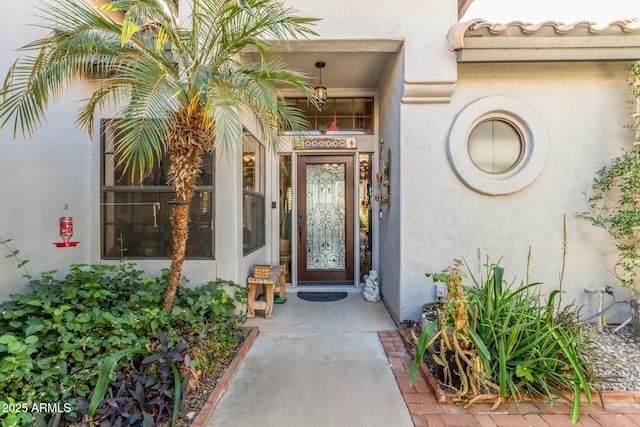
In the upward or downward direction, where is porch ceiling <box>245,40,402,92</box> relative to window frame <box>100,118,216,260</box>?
upward

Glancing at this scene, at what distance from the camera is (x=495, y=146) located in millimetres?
3367

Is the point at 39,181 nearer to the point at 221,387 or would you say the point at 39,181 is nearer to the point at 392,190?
the point at 221,387

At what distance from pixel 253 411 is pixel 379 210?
3.33 metres

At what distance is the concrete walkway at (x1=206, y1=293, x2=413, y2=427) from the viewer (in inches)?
76.8

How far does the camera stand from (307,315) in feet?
12.3

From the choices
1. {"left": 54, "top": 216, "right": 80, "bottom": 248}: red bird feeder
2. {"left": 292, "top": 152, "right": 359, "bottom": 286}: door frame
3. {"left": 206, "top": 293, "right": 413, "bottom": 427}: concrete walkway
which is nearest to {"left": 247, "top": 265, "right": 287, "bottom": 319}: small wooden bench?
{"left": 206, "top": 293, "right": 413, "bottom": 427}: concrete walkway

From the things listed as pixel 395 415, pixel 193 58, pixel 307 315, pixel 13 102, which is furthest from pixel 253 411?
pixel 13 102

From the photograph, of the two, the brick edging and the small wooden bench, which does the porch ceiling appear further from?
the brick edging

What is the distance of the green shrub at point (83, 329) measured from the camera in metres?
1.69

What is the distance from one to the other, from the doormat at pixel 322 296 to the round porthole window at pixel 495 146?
104 inches

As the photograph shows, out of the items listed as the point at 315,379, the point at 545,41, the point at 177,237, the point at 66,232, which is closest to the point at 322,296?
the point at 315,379

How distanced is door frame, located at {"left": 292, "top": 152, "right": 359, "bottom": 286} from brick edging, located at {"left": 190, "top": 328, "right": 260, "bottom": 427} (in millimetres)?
Answer: 1979

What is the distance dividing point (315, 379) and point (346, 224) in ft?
9.29

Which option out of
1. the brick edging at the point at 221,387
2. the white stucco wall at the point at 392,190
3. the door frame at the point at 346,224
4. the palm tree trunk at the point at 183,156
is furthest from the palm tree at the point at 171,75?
the door frame at the point at 346,224
